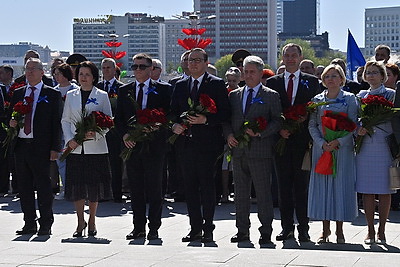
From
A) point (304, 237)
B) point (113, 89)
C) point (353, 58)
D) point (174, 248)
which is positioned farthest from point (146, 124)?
point (353, 58)

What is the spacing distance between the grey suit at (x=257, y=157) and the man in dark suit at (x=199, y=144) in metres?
0.17

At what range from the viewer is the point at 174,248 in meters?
9.17

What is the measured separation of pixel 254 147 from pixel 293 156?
0.51 metres

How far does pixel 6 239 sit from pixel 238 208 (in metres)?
2.87

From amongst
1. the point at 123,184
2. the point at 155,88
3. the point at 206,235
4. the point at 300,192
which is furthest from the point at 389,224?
the point at 123,184

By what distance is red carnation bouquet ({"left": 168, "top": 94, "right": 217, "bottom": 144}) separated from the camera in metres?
10.0

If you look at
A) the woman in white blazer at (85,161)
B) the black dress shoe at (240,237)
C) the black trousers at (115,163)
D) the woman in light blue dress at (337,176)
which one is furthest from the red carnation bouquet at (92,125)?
the black trousers at (115,163)

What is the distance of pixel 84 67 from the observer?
36.1 ft

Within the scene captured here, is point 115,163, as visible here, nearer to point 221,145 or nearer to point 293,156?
point 221,145

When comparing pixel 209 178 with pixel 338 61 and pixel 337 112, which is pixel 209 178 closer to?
pixel 337 112

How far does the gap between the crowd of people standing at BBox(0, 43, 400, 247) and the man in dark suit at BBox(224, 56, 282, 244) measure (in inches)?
0.5

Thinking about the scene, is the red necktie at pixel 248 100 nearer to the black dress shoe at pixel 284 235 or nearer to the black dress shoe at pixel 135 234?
the black dress shoe at pixel 284 235

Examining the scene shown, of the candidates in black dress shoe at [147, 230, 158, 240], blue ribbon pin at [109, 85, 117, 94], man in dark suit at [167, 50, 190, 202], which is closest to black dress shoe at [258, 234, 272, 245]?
black dress shoe at [147, 230, 158, 240]

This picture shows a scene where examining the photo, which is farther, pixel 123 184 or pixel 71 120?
pixel 123 184
